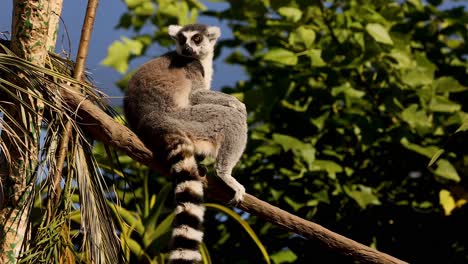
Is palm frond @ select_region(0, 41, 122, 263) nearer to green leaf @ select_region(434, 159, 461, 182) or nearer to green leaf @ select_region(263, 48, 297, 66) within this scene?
green leaf @ select_region(263, 48, 297, 66)

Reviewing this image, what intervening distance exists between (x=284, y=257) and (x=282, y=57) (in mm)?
1392

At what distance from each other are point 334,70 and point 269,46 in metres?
0.62

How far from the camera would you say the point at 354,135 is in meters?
5.69

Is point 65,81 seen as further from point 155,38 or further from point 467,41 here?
point 467,41

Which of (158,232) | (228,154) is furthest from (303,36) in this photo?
(228,154)

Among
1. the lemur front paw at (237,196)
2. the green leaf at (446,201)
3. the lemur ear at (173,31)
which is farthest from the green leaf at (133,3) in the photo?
the lemur front paw at (237,196)

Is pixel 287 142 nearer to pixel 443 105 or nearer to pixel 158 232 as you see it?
pixel 158 232

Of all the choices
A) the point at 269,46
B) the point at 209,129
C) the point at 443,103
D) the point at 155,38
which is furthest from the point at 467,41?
the point at 209,129

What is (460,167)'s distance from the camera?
5.66m

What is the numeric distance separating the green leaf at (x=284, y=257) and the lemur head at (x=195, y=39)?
157cm

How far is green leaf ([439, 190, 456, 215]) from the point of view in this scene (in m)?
5.31

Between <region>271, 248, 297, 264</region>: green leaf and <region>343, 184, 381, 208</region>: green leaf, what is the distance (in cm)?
59

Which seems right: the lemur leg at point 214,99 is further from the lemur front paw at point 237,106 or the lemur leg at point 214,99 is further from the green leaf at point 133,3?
the green leaf at point 133,3

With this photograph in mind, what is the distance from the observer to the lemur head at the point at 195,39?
4391mm
